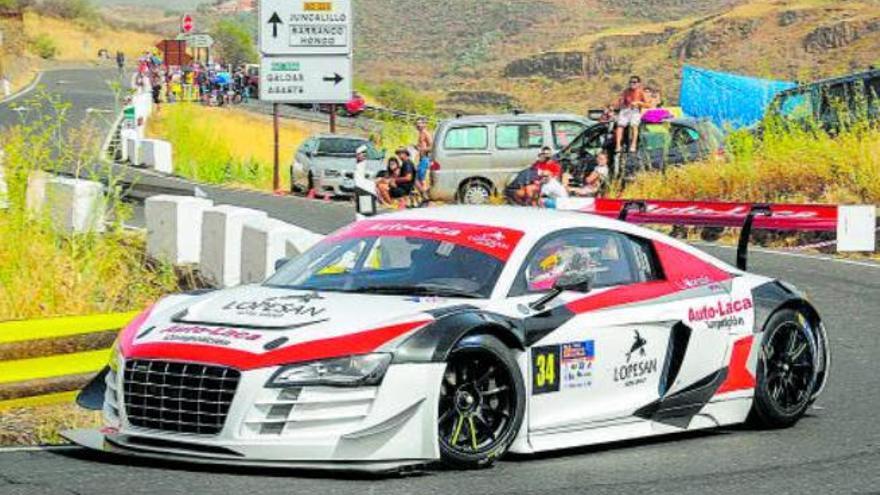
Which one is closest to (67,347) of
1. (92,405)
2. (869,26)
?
(92,405)

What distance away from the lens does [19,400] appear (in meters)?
10.2

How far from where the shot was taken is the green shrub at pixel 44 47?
121562 mm

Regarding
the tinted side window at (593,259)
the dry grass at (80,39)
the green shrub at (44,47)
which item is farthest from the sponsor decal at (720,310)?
the dry grass at (80,39)

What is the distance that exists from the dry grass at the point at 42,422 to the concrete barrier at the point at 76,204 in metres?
4.13

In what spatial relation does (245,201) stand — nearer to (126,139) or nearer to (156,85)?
(126,139)

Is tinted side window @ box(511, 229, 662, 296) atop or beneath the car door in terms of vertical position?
atop

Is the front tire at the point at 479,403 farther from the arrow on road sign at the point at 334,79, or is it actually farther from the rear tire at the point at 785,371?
the arrow on road sign at the point at 334,79

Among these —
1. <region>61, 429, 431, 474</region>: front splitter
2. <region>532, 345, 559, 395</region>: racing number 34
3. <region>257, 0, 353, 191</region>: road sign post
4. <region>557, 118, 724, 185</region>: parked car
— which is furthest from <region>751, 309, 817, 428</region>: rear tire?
<region>257, 0, 353, 191</region>: road sign post

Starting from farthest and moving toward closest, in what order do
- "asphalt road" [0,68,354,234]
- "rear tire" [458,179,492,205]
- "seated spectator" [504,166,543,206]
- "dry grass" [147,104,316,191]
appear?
"dry grass" [147,104,316,191], "rear tire" [458,179,492,205], "seated spectator" [504,166,543,206], "asphalt road" [0,68,354,234]

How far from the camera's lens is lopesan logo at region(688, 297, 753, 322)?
10.3 m

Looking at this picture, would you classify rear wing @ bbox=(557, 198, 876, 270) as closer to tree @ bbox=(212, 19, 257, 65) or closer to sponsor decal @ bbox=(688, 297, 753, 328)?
sponsor decal @ bbox=(688, 297, 753, 328)

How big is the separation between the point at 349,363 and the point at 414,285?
1069 millimetres

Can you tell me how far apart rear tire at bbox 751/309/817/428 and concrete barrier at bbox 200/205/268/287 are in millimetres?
6483

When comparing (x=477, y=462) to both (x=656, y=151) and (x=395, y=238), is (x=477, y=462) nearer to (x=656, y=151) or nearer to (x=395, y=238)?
(x=395, y=238)
